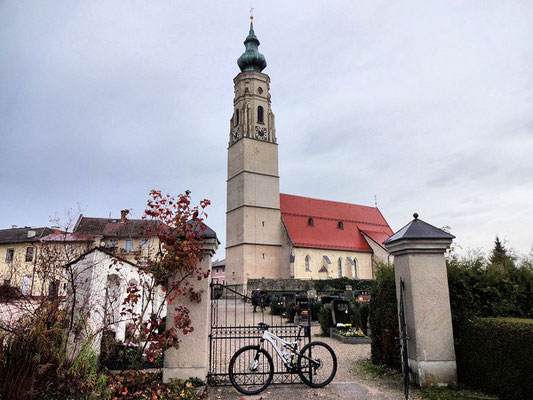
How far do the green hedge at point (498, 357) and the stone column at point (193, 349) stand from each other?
4038 mm

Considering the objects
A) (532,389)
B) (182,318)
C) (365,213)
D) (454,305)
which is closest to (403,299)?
(454,305)

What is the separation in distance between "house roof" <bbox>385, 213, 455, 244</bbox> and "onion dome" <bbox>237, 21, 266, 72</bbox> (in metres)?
39.8

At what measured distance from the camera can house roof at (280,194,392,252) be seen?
40250 millimetres

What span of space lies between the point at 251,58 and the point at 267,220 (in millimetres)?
19269

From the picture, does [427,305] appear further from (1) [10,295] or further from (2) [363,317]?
(1) [10,295]

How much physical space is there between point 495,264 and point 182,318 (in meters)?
5.07

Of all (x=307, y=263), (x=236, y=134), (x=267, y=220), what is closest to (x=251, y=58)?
(x=236, y=134)

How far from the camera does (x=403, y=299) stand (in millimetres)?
6215

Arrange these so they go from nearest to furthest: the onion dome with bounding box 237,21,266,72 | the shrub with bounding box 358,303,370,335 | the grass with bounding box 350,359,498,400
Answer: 1. the grass with bounding box 350,359,498,400
2. the shrub with bounding box 358,303,370,335
3. the onion dome with bounding box 237,21,266,72

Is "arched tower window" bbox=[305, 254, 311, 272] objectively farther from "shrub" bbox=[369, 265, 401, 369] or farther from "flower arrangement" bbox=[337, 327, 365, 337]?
"shrub" bbox=[369, 265, 401, 369]

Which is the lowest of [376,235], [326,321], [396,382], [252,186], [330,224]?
[396,382]

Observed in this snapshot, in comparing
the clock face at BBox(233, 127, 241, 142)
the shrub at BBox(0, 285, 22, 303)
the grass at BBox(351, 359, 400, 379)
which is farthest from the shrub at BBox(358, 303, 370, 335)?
the clock face at BBox(233, 127, 241, 142)

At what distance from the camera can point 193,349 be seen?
19.0ft

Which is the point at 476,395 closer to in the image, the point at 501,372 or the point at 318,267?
the point at 501,372
